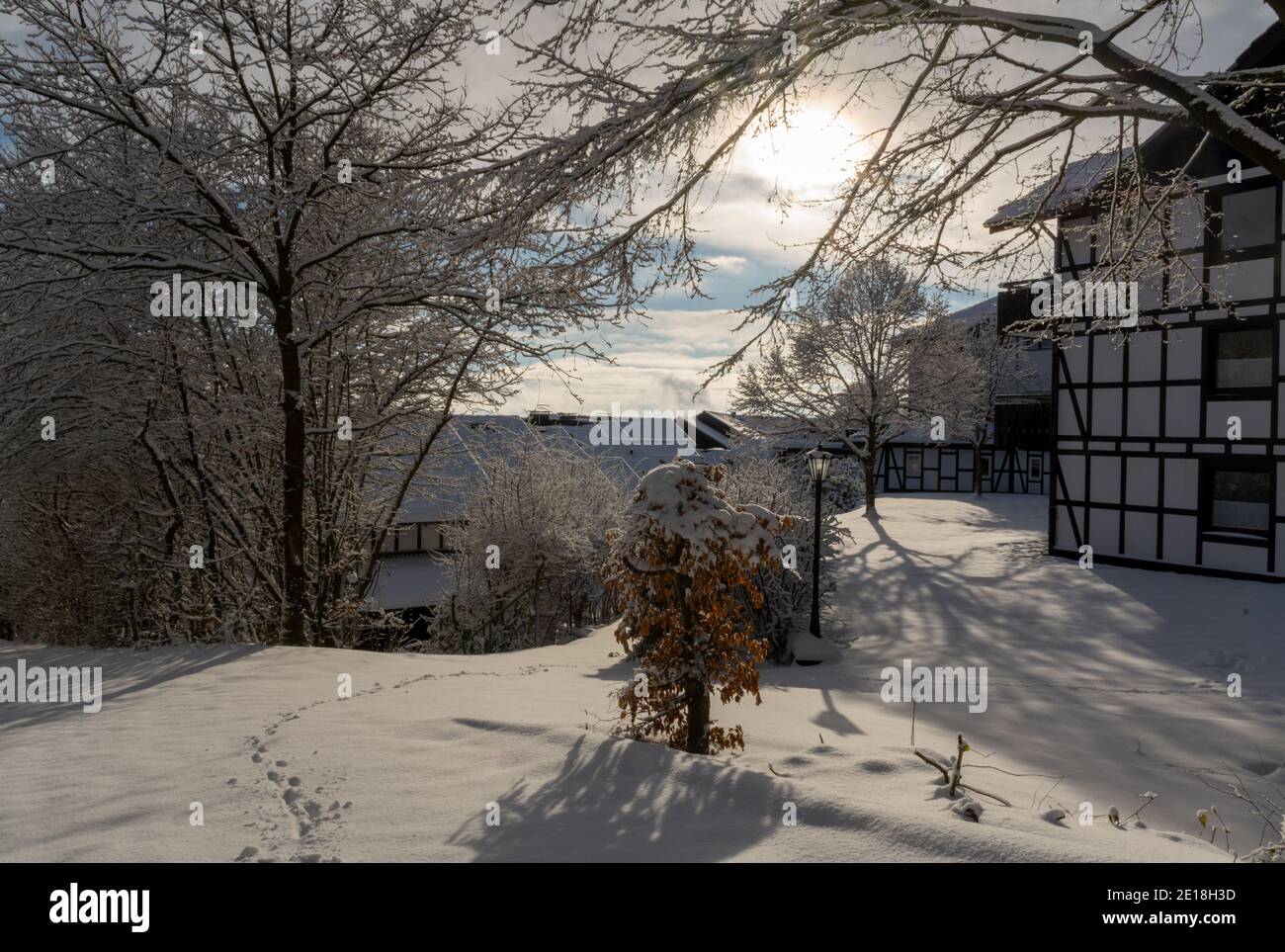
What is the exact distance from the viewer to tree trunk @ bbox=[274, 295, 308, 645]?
8.23 meters

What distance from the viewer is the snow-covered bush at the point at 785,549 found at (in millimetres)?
10703

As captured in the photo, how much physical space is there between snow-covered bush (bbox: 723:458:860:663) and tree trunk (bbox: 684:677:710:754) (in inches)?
169

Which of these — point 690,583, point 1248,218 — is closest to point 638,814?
point 690,583

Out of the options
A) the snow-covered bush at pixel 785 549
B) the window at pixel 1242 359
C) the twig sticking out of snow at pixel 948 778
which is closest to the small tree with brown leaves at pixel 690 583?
the twig sticking out of snow at pixel 948 778

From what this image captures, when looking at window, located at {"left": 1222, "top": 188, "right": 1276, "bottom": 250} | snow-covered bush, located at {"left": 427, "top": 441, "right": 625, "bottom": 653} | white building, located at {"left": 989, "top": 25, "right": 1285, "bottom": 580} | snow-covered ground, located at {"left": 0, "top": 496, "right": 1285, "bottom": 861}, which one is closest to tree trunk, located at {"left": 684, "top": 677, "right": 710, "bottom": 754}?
snow-covered ground, located at {"left": 0, "top": 496, "right": 1285, "bottom": 861}

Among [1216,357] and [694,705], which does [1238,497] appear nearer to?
[1216,357]

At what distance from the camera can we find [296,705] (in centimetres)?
548

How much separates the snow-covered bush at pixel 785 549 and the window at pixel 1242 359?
766 cm

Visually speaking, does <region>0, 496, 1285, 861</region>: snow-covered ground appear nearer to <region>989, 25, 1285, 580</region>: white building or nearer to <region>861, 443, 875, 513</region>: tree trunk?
<region>989, 25, 1285, 580</region>: white building

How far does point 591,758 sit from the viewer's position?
425 cm

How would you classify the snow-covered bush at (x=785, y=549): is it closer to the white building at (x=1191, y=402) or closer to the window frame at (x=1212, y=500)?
the white building at (x=1191, y=402)

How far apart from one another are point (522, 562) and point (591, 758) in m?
9.14
